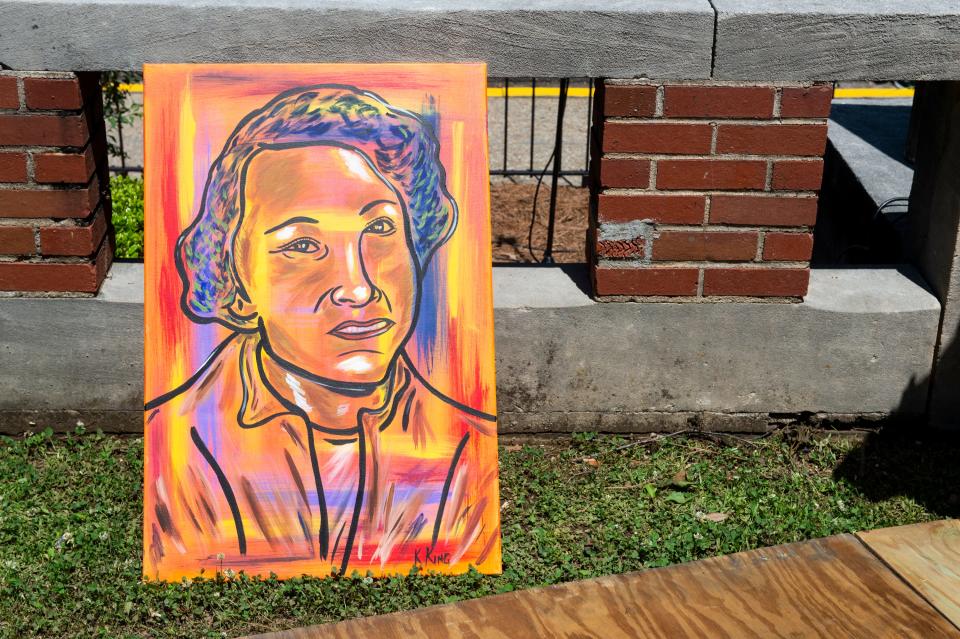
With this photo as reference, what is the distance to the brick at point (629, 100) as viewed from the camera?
Result: 11.3ft

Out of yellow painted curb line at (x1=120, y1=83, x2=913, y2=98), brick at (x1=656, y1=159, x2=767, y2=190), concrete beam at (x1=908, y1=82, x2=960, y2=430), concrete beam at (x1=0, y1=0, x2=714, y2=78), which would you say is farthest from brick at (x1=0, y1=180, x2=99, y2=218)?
yellow painted curb line at (x1=120, y1=83, x2=913, y2=98)

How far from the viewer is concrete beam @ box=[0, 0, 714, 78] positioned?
334 centimetres

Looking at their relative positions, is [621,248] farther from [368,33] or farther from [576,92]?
[576,92]

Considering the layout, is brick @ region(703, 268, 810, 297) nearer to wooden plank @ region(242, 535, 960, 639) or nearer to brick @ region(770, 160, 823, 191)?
brick @ region(770, 160, 823, 191)

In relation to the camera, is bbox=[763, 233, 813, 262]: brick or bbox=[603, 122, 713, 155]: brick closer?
bbox=[603, 122, 713, 155]: brick

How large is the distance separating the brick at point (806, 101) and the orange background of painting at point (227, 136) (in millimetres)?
1006

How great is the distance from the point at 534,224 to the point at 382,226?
3.10m

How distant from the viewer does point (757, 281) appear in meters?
3.69

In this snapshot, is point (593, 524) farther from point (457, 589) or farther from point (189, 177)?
point (189, 177)

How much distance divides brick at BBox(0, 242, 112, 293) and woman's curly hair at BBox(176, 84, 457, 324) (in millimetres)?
601

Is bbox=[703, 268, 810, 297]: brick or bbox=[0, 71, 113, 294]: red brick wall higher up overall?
bbox=[0, 71, 113, 294]: red brick wall

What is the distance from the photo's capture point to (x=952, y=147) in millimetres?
3680

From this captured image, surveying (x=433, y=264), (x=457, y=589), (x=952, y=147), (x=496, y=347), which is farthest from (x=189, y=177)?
(x=952, y=147)

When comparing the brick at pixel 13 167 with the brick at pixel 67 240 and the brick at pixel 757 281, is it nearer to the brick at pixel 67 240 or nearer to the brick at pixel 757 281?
the brick at pixel 67 240
